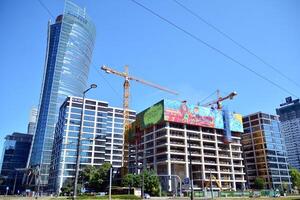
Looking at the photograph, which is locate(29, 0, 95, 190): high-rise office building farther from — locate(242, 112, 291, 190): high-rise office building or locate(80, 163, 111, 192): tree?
locate(242, 112, 291, 190): high-rise office building

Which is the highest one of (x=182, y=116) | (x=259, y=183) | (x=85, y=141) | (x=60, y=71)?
(x=60, y=71)

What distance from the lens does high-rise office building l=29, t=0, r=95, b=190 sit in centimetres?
16600

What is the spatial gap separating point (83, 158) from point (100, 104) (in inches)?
1314

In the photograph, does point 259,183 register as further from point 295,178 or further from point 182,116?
point 182,116

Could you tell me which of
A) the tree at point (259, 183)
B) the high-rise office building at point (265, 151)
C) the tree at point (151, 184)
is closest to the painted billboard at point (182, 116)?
the high-rise office building at point (265, 151)

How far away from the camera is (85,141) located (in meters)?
141

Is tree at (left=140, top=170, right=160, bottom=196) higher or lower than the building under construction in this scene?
→ lower

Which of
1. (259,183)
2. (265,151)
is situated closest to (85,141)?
Answer: (259,183)

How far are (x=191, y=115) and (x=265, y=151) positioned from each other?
51.0 metres

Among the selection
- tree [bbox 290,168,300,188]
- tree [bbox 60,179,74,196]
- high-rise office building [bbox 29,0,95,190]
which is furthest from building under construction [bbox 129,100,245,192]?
high-rise office building [bbox 29,0,95,190]

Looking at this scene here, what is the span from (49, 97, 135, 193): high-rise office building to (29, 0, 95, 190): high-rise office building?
14319 millimetres

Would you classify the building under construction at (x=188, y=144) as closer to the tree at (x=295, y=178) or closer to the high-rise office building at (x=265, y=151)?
the high-rise office building at (x=265, y=151)

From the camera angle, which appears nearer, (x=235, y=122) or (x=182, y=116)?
(x=182, y=116)

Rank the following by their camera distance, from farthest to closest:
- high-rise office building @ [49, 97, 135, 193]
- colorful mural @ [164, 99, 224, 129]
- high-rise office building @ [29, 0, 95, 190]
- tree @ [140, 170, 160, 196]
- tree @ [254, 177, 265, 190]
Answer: high-rise office building @ [29, 0, 95, 190]
high-rise office building @ [49, 97, 135, 193]
tree @ [254, 177, 265, 190]
colorful mural @ [164, 99, 224, 129]
tree @ [140, 170, 160, 196]
